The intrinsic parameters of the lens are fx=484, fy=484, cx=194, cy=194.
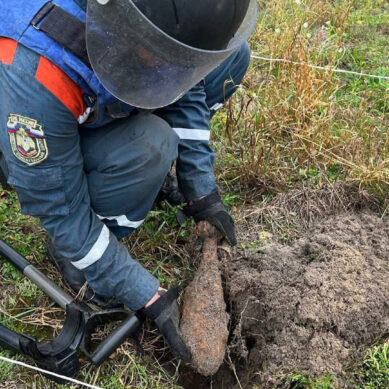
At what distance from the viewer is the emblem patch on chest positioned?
65.9 inches

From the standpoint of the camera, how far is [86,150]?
2.11m

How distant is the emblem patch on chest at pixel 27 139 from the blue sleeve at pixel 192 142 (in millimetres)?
891

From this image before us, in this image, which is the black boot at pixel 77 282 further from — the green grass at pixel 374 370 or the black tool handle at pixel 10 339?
the green grass at pixel 374 370

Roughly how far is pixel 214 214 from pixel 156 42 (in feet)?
3.97

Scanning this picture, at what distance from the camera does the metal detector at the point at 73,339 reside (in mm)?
2006

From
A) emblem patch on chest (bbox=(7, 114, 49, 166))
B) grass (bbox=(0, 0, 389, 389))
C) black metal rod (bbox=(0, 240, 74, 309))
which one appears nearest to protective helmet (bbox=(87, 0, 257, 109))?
emblem patch on chest (bbox=(7, 114, 49, 166))

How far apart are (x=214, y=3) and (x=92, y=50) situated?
41 centimetres

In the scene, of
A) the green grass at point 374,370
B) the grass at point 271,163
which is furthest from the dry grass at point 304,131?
the green grass at point 374,370

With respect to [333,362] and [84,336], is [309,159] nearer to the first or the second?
[333,362]

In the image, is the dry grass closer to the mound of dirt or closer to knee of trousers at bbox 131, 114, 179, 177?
the mound of dirt

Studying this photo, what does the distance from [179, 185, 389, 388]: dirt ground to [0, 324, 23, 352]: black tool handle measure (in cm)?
78

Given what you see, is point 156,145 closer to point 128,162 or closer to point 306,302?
point 128,162

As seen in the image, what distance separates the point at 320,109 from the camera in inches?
127

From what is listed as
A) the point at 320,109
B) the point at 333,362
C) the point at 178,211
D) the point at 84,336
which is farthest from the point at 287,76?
the point at 84,336
